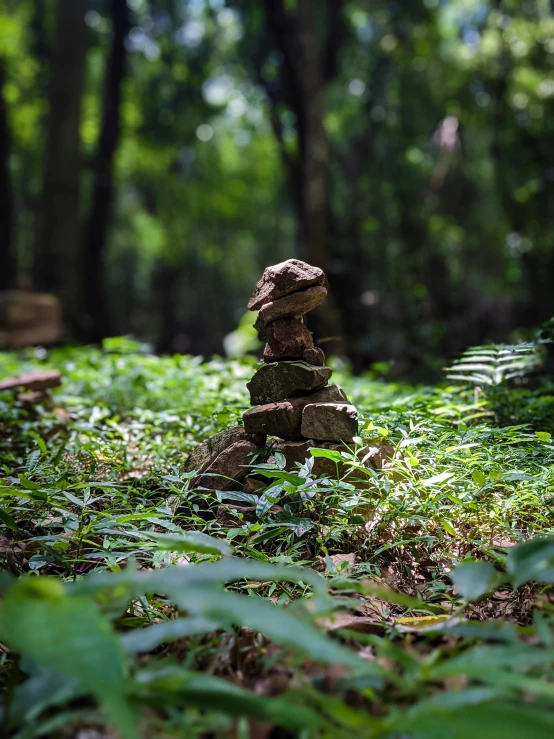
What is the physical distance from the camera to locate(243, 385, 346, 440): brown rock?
8.20 feet

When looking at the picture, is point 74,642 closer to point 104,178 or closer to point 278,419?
point 278,419

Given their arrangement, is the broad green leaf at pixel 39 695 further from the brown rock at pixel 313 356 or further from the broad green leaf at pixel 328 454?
the brown rock at pixel 313 356

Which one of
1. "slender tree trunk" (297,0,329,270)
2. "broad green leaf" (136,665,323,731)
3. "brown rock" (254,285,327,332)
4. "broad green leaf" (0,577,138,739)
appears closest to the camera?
"broad green leaf" (0,577,138,739)

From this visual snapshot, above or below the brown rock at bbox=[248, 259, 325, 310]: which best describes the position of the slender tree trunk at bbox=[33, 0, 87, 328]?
above

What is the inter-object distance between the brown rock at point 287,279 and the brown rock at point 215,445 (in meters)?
0.60

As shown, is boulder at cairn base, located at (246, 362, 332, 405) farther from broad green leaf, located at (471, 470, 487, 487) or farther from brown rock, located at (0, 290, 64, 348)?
brown rock, located at (0, 290, 64, 348)

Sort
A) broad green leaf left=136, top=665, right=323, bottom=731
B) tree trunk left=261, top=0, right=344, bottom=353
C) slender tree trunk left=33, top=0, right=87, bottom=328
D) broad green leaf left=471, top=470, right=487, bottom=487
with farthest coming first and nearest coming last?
slender tree trunk left=33, top=0, right=87, bottom=328, tree trunk left=261, top=0, right=344, bottom=353, broad green leaf left=471, top=470, right=487, bottom=487, broad green leaf left=136, top=665, right=323, bottom=731

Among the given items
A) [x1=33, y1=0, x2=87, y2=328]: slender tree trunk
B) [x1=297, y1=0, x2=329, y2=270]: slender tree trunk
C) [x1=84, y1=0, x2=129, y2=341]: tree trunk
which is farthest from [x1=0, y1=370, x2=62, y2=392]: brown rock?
[x1=84, y1=0, x2=129, y2=341]: tree trunk

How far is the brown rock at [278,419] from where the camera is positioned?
2.50 meters

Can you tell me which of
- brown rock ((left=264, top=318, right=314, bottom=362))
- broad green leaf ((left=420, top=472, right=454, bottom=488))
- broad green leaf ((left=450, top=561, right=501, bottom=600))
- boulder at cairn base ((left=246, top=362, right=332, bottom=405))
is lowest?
broad green leaf ((left=450, top=561, right=501, bottom=600))

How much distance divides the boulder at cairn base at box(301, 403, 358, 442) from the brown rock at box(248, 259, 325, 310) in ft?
1.69


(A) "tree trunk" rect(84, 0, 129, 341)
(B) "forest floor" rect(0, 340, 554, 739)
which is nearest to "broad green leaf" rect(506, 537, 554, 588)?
(B) "forest floor" rect(0, 340, 554, 739)

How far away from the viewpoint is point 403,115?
45.8 feet

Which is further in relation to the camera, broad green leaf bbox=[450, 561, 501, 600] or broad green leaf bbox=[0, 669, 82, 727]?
broad green leaf bbox=[450, 561, 501, 600]
